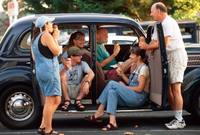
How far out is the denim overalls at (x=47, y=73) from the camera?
833 centimetres

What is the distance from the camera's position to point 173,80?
8961 millimetres

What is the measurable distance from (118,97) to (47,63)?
4.54 ft

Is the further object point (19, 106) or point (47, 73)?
point (19, 106)

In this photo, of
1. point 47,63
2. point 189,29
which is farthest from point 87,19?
point 189,29

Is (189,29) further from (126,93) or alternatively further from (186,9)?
(126,93)

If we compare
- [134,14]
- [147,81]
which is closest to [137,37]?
[147,81]

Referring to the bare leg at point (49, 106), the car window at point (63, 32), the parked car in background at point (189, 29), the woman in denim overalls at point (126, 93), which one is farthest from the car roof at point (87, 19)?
the parked car in background at point (189, 29)

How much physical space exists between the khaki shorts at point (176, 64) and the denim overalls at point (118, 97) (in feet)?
1.66

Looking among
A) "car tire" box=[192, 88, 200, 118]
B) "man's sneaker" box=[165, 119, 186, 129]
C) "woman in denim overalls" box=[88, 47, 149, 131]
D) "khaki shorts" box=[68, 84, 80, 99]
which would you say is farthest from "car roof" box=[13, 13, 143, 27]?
"man's sneaker" box=[165, 119, 186, 129]

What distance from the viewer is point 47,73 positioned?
8312 mm

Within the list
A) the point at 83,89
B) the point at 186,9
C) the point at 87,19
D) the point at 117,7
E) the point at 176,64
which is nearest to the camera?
the point at 176,64

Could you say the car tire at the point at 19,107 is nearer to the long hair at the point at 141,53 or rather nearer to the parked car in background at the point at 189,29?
the long hair at the point at 141,53

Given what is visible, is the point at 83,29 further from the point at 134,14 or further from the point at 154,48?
the point at 134,14

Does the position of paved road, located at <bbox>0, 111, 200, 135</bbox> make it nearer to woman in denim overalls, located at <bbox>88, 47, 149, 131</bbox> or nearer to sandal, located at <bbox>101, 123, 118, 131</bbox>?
sandal, located at <bbox>101, 123, 118, 131</bbox>
